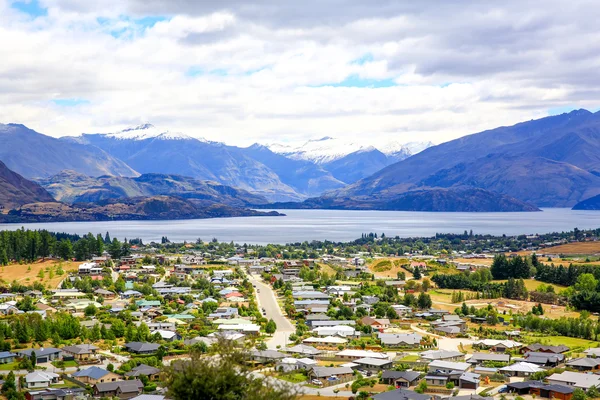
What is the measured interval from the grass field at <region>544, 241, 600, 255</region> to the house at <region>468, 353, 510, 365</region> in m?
64.2

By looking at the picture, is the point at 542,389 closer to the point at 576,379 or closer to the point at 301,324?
the point at 576,379

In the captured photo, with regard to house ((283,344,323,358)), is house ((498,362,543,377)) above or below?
below

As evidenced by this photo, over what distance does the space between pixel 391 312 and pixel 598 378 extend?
1911 centimetres

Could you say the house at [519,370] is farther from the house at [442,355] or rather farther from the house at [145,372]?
the house at [145,372]

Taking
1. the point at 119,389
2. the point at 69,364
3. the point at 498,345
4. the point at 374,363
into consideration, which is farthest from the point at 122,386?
the point at 498,345

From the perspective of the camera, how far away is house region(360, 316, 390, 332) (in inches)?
1893

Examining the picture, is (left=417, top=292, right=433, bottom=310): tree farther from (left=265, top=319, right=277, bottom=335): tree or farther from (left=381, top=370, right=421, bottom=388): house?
(left=381, top=370, right=421, bottom=388): house

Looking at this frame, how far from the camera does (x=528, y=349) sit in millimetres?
40625

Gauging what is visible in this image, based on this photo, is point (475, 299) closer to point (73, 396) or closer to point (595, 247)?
point (73, 396)

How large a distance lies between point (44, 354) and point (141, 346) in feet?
15.7

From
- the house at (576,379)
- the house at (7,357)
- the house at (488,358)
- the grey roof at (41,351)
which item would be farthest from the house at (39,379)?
the house at (576,379)

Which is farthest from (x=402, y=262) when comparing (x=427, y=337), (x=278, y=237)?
(x=278, y=237)

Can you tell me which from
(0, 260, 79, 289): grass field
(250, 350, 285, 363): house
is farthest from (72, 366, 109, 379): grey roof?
(0, 260, 79, 289): grass field

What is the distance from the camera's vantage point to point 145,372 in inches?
1369
